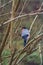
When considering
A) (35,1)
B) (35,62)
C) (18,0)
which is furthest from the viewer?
(35,1)

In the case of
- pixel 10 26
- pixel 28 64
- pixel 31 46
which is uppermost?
pixel 10 26

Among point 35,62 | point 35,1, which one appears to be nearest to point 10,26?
point 35,62

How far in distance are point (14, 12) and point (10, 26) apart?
53mm

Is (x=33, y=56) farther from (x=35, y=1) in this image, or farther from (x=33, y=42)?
(x=33, y=42)

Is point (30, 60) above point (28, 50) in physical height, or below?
below

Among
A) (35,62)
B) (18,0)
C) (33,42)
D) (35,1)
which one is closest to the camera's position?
(18,0)

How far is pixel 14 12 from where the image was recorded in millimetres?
849

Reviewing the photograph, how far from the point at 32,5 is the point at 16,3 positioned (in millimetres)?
11313

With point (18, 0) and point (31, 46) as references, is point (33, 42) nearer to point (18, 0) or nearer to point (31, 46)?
point (31, 46)

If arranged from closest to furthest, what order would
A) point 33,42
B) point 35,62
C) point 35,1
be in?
point 33,42 < point 35,62 < point 35,1

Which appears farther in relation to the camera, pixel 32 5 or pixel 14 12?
pixel 32 5

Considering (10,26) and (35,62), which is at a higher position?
(10,26)

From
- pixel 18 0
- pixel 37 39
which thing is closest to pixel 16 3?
pixel 18 0

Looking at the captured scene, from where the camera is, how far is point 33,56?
714 cm
